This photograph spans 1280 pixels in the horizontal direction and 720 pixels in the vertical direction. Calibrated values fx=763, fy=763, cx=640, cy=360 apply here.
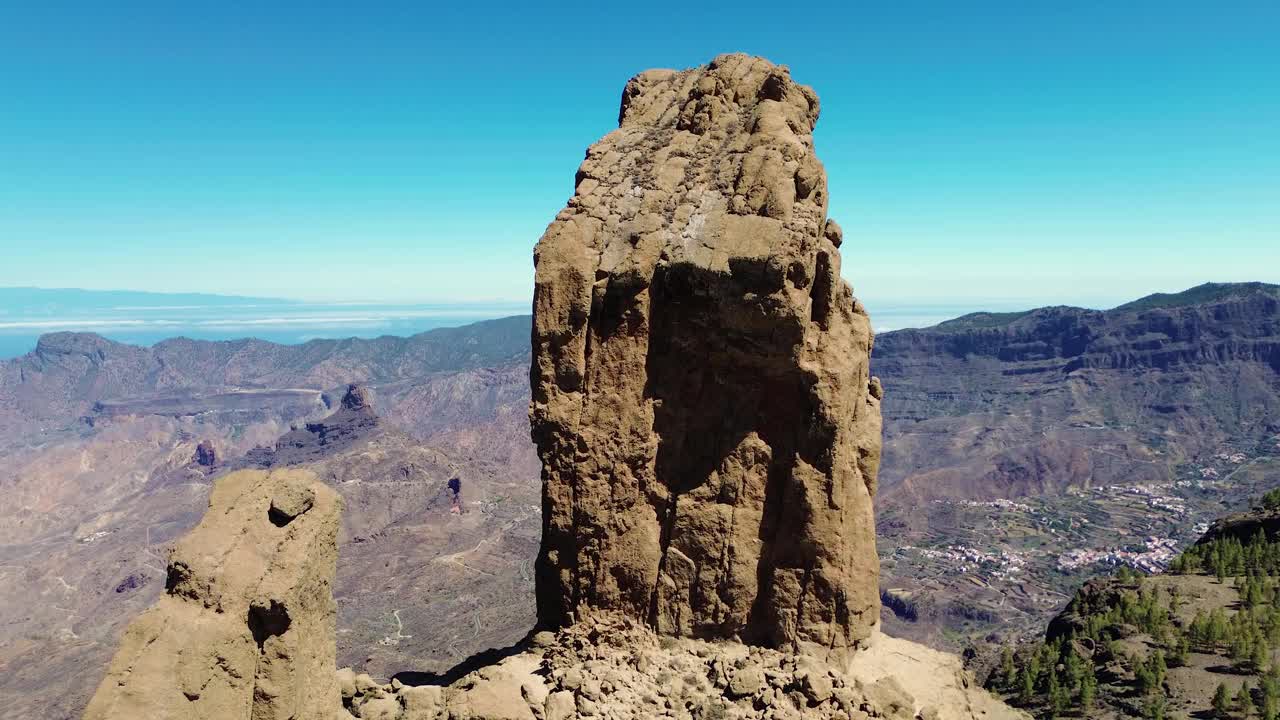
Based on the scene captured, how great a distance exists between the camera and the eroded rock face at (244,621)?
45.9ft

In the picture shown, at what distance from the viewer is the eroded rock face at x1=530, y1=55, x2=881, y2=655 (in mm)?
20656

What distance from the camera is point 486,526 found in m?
182

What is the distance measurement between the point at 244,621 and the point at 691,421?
1189 centimetres

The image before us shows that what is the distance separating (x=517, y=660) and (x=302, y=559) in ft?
26.6

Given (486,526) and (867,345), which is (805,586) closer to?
(867,345)

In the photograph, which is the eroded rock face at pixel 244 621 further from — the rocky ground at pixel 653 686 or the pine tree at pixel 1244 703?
the pine tree at pixel 1244 703

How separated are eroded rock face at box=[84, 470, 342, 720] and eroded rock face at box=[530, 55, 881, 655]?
6541mm

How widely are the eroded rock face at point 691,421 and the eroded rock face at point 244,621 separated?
654 centimetres

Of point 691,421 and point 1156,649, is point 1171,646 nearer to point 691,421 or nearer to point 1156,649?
point 1156,649

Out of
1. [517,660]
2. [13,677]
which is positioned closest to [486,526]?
[13,677]

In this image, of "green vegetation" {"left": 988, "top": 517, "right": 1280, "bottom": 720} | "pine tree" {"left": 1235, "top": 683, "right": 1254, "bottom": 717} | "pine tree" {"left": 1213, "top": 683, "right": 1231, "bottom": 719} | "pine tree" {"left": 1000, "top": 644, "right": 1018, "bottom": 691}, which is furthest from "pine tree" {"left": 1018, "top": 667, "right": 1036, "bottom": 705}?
"pine tree" {"left": 1235, "top": 683, "right": 1254, "bottom": 717}

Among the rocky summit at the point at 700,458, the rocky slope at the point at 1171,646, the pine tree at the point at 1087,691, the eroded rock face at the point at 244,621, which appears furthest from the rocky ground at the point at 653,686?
the rocky slope at the point at 1171,646

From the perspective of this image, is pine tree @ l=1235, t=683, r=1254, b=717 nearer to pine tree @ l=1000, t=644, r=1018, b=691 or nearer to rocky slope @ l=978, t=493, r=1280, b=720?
rocky slope @ l=978, t=493, r=1280, b=720

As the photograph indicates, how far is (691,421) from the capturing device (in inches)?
854
